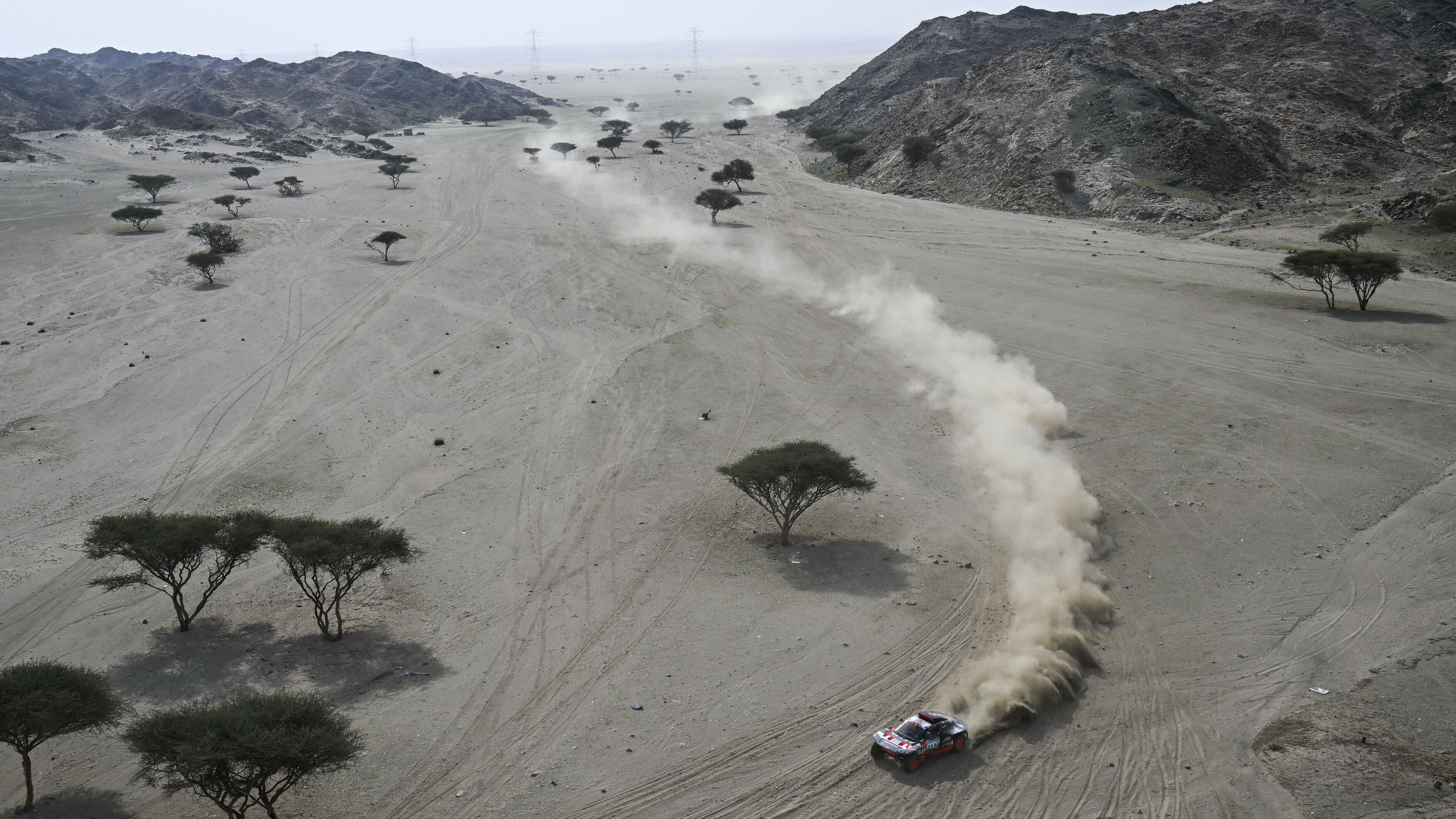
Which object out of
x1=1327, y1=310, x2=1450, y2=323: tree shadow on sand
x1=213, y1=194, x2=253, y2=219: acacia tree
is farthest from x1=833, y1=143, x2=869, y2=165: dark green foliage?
x1=1327, y1=310, x2=1450, y2=323: tree shadow on sand

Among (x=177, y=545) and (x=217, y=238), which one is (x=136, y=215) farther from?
(x=177, y=545)

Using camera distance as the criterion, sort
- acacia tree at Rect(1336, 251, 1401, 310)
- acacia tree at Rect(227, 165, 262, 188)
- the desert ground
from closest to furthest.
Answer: the desert ground → acacia tree at Rect(1336, 251, 1401, 310) → acacia tree at Rect(227, 165, 262, 188)

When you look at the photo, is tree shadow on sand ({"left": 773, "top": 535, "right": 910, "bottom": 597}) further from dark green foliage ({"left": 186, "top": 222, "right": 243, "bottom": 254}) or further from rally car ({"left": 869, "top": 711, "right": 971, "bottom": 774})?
dark green foliage ({"left": 186, "top": 222, "right": 243, "bottom": 254})

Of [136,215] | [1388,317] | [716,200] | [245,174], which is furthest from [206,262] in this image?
[1388,317]

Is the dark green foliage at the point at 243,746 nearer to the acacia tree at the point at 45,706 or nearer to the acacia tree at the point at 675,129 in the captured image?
the acacia tree at the point at 45,706

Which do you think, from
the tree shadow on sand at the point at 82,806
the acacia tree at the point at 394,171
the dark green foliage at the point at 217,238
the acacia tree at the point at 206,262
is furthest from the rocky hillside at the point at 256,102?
the tree shadow on sand at the point at 82,806

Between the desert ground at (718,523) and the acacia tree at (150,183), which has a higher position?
the acacia tree at (150,183)
